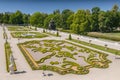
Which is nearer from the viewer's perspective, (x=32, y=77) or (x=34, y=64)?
(x=32, y=77)

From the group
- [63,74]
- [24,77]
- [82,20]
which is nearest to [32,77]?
[24,77]

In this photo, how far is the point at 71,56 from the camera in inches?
1574

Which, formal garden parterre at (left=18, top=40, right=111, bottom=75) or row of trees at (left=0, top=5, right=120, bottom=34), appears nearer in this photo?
formal garden parterre at (left=18, top=40, right=111, bottom=75)

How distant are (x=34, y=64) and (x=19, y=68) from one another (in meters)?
2.90

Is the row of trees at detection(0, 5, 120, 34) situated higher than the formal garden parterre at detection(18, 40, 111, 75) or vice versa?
the row of trees at detection(0, 5, 120, 34)

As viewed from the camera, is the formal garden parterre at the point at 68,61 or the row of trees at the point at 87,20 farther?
the row of trees at the point at 87,20

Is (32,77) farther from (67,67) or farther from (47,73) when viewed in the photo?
(67,67)

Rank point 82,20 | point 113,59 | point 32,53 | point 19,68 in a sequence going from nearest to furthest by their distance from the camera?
point 19,68 → point 113,59 → point 32,53 → point 82,20

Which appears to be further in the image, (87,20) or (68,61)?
(87,20)

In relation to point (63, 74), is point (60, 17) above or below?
above

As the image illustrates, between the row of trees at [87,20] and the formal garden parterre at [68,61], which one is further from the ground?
the row of trees at [87,20]

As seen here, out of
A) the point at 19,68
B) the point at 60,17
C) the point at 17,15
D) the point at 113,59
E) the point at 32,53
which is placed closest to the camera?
the point at 19,68

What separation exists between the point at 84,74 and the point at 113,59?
10.2m

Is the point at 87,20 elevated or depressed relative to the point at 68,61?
elevated
